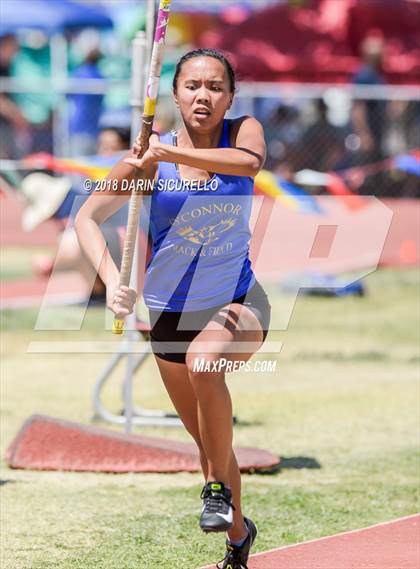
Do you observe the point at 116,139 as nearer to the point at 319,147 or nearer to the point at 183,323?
the point at 183,323

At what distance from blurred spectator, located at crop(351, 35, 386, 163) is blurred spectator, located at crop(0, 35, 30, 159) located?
202 inches

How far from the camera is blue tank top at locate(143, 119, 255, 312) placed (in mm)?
5133

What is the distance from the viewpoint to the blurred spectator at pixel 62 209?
34.5 ft

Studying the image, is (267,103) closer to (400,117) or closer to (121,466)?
(400,117)

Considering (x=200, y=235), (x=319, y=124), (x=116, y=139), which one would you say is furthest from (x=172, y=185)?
(x=319, y=124)

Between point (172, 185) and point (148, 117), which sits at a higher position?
point (148, 117)

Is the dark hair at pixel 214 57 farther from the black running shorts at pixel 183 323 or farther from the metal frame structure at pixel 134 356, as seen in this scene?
the metal frame structure at pixel 134 356

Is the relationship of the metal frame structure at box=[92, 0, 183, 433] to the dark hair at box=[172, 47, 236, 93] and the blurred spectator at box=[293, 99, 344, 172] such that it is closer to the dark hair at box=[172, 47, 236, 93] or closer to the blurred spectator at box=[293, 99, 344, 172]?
the dark hair at box=[172, 47, 236, 93]

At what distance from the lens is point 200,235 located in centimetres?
519

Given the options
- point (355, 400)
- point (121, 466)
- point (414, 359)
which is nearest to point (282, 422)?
point (355, 400)

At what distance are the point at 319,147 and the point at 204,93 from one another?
12.5m

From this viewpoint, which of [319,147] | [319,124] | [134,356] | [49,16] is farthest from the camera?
[49,16]

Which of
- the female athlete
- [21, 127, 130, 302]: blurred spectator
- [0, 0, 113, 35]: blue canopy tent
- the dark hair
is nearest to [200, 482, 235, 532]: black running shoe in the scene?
the female athlete

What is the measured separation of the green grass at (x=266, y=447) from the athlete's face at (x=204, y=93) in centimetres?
206
